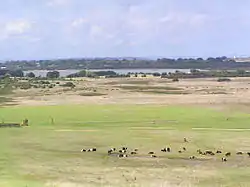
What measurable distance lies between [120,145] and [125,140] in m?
1.76

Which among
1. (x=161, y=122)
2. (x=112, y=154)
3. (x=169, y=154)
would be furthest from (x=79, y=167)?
(x=161, y=122)

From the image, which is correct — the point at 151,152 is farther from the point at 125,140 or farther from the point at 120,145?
the point at 125,140

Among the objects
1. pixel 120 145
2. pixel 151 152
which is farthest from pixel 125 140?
pixel 151 152

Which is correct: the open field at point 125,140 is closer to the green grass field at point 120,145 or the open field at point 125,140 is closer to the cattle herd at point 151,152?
the green grass field at point 120,145

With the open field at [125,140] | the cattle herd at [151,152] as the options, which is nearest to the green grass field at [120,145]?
the open field at [125,140]

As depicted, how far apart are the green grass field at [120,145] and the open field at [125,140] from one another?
0.04m

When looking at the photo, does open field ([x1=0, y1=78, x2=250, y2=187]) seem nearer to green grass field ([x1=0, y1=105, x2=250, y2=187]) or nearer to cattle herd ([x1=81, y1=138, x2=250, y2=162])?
green grass field ([x1=0, y1=105, x2=250, y2=187])

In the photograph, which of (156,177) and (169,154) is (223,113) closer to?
(169,154)

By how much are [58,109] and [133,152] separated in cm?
2418

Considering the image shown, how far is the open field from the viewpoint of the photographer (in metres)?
25.2

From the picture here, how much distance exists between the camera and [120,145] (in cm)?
3441

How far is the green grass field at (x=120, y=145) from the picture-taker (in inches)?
984

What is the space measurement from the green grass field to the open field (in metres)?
0.04

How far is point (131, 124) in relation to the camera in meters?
44.3
